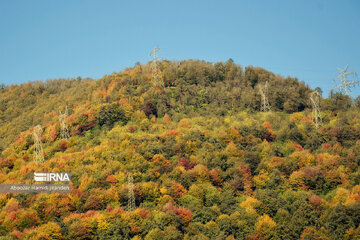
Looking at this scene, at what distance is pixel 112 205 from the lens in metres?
80.0

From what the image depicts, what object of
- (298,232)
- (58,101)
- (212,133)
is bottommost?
(298,232)

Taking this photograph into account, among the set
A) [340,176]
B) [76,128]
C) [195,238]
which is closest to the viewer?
[195,238]

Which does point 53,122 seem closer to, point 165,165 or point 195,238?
point 165,165

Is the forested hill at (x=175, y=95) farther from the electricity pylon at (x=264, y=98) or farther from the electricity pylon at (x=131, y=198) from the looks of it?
the electricity pylon at (x=131, y=198)

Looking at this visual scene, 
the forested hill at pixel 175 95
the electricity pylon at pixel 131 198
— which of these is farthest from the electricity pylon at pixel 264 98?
the electricity pylon at pixel 131 198

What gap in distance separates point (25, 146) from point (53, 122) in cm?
1173

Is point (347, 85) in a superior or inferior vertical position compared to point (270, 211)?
superior

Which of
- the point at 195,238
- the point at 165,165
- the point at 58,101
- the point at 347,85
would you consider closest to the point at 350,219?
the point at 195,238

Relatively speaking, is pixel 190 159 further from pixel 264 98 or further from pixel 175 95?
pixel 175 95

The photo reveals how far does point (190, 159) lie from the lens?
9450 cm

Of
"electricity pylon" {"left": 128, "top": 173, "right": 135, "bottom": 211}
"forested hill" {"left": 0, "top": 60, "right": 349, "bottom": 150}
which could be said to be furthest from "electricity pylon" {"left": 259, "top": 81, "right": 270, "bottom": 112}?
"electricity pylon" {"left": 128, "top": 173, "right": 135, "bottom": 211}

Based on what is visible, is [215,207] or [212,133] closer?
[215,207]

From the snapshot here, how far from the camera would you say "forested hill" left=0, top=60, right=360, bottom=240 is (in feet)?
242

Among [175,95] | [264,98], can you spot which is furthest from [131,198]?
[175,95]
